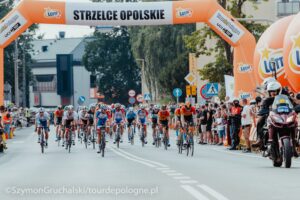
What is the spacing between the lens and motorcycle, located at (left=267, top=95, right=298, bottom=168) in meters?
18.1

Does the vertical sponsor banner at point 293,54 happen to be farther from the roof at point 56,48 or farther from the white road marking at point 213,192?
the roof at point 56,48

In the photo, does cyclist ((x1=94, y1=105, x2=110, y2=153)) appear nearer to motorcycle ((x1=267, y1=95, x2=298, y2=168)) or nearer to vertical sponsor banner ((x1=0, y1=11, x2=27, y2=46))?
vertical sponsor banner ((x1=0, y1=11, x2=27, y2=46))

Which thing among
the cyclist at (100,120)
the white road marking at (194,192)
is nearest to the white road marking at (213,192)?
the white road marking at (194,192)

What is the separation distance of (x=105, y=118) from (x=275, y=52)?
20.3ft

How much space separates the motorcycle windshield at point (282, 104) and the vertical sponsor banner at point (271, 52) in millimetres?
12054

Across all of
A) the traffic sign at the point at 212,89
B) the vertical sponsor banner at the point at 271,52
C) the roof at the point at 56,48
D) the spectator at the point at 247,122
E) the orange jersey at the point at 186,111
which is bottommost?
the spectator at the point at 247,122

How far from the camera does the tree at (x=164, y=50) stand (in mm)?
69312

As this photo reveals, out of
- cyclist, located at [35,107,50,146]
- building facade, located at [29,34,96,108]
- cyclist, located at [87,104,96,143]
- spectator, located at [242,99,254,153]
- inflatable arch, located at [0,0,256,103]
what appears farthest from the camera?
building facade, located at [29,34,96,108]

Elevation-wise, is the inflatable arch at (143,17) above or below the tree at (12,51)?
below

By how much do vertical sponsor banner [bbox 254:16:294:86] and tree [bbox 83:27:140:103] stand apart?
73.2 metres

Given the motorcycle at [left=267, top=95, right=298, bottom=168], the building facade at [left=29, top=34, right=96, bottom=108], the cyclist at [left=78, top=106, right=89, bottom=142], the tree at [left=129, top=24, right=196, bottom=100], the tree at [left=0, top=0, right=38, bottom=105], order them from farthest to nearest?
the building facade at [left=29, top=34, right=96, bottom=108]
the tree at [left=0, top=0, right=38, bottom=105]
the tree at [left=129, top=24, right=196, bottom=100]
the cyclist at [left=78, top=106, right=89, bottom=142]
the motorcycle at [left=267, top=95, right=298, bottom=168]

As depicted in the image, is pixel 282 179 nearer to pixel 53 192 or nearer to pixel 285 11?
pixel 53 192

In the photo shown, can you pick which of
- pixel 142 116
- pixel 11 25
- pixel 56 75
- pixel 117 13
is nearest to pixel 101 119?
pixel 117 13

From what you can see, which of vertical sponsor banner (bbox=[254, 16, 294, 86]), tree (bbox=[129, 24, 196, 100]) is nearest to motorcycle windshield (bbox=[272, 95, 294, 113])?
vertical sponsor banner (bbox=[254, 16, 294, 86])
